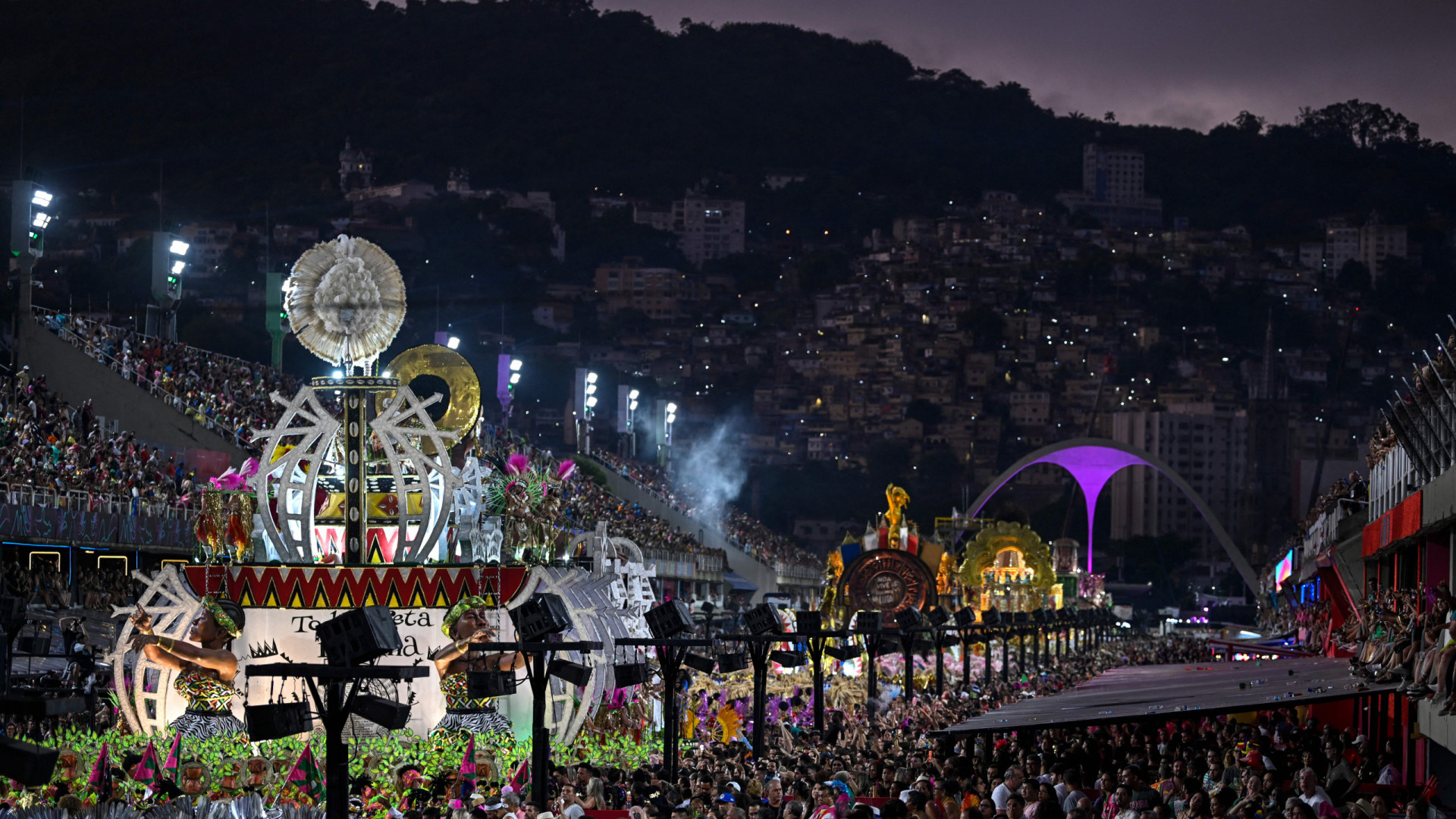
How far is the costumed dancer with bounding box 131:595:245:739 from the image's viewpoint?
92.2 ft

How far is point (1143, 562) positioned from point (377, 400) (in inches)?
6433

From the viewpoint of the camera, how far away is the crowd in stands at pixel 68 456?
1631 inches

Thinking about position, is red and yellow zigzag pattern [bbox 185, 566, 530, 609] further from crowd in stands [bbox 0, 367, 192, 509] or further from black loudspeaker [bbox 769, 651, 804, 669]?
crowd in stands [bbox 0, 367, 192, 509]

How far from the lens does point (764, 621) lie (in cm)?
2647

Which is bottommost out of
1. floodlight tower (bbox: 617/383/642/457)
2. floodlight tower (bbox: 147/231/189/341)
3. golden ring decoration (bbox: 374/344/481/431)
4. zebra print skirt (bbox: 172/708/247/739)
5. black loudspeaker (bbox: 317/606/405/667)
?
zebra print skirt (bbox: 172/708/247/739)

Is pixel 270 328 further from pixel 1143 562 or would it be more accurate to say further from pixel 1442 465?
pixel 1143 562

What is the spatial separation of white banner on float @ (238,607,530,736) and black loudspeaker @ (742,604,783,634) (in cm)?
452

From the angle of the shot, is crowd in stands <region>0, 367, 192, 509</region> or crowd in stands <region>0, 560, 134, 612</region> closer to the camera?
crowd in stands <region>0, 560, 134, 612</region>

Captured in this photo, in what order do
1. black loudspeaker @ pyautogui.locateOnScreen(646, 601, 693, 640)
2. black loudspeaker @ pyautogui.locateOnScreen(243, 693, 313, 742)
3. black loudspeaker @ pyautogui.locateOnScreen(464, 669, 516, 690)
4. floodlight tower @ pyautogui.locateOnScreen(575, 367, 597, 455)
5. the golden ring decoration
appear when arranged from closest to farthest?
black loudspeaker @ pyautogui.locateOnScreen(243, 693, 313, 742), black loudspeaker @ pyautogui.locateOnScreen(646, 601, 693, 640), black loudspeaker @ pyautogui.locateOnScreen(464, 669, 516, 690), the golden ring decoration, floodlight tower @ pyautogui.locateOnScreen(575, 367, 597, 455)

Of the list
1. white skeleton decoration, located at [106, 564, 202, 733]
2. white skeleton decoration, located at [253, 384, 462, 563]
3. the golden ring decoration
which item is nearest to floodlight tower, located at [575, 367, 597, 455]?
the golden ring decoration

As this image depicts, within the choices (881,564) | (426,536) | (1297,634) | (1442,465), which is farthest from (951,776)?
(881,564)

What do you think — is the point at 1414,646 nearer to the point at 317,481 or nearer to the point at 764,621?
the point at 764,621

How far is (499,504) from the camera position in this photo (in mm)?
32812

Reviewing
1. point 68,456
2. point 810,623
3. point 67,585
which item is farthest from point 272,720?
point 68,456
